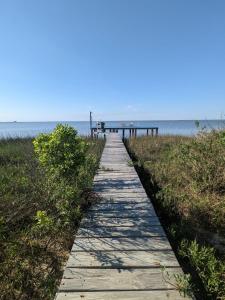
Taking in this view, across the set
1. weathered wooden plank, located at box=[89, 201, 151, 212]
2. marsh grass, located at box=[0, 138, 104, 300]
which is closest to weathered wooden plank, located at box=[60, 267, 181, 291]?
marsh grass, located at box=[0, 138, 104, 300]

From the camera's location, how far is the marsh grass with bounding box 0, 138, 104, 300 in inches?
134

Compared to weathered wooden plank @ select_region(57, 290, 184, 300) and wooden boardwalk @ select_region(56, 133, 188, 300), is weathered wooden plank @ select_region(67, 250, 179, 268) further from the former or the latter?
weathered wooden plank @ select_region(57, 290, 184, 300)

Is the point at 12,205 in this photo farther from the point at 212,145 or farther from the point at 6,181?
the point at 212,145

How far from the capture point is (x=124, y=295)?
9.06 feet

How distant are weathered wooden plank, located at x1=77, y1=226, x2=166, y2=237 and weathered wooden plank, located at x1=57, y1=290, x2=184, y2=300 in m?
1.33

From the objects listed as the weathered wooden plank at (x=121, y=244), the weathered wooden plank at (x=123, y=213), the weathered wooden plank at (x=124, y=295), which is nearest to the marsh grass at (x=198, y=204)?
the weathered wooden plank at (x=121, y=244)

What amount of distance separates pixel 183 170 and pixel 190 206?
85.2 inches

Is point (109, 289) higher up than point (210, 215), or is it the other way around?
point (109, 289)

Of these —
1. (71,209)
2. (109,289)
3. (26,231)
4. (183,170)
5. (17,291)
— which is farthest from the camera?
(183,170)

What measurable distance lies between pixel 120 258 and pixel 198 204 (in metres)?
3.25

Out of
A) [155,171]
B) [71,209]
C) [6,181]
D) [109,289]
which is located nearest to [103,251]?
[109,289]

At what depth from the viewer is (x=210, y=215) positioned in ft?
19.3

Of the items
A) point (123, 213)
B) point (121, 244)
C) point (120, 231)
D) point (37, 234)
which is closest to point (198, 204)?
point (123, 213)

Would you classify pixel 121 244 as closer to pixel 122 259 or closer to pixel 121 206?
pixel 122 259
